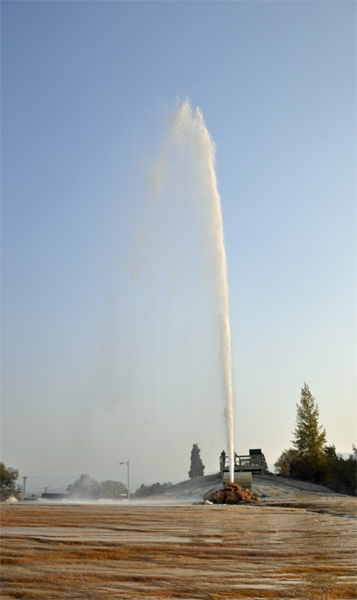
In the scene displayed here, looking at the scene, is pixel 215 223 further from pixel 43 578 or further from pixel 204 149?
pixel 43 578

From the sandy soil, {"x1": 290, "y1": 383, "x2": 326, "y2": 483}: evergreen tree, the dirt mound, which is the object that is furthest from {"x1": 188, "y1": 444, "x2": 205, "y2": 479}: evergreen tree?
the sandy soil

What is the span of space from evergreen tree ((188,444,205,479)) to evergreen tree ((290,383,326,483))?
1326 centimetres

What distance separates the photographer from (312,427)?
35.7 m

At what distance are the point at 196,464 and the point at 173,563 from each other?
155ft

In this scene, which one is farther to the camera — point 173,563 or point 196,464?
point 196,464

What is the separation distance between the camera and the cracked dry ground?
2.40 metres

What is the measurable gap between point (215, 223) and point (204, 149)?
451cm

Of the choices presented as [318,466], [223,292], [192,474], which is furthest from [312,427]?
[223,292]

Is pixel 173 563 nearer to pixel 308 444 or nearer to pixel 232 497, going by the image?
pixel 232 497

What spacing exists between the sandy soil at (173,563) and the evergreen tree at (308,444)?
3021 centimetres

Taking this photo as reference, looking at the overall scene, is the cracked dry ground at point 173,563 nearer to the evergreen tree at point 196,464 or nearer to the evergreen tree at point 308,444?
the evergreen tree at point 308,444

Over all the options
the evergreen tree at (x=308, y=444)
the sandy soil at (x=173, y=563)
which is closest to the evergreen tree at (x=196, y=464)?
the evergreen tree at (x=308, y=444)

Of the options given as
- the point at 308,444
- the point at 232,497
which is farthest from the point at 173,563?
the point at 308,444

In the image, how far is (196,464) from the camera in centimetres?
4759
